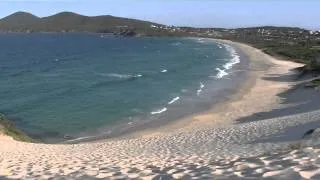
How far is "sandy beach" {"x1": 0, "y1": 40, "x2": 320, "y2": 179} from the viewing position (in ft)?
29.8

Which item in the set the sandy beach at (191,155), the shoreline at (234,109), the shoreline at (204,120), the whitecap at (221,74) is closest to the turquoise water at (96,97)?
the whitecap at (221,74)

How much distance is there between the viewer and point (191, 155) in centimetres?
1470

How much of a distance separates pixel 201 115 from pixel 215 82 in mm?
20898

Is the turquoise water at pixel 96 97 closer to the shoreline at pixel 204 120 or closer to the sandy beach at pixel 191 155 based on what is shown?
the shoreline at pixel 204 120

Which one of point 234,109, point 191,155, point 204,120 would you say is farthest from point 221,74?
point 191,155

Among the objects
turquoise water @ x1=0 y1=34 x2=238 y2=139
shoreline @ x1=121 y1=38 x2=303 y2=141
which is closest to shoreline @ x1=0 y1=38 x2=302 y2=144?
shoreline @ x1=121 y1=38 x2=303 y2=141

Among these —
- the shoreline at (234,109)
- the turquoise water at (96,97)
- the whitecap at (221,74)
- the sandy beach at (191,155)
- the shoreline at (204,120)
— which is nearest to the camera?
the sandy beach at (191,155)

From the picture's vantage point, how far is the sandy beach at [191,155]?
9.08 meters

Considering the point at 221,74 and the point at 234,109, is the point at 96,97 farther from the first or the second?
the point at 221,74

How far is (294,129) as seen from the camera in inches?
762

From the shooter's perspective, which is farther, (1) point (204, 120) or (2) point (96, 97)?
(2) point (96, 97)

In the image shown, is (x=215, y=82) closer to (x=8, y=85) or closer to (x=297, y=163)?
(x=8, y=85)

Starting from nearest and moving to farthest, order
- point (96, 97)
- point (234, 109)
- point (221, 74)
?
1. point (234, 109)
2. point (96, 97)
3. point (221, 74)

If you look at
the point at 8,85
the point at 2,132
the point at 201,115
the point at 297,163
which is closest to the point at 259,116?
the point at 201,115
